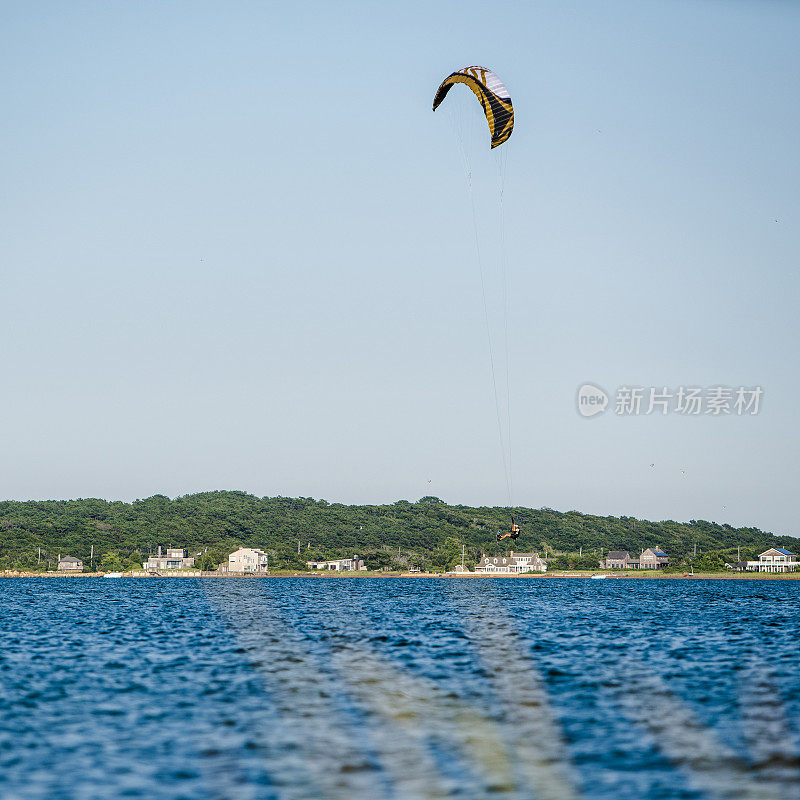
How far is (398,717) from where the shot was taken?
2095 cm

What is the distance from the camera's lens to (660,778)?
15531 millimetres

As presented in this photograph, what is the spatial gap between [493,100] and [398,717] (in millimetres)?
26758

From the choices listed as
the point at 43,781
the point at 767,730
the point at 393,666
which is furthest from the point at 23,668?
the point at 767,730

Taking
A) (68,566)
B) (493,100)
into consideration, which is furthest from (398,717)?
(68,566)

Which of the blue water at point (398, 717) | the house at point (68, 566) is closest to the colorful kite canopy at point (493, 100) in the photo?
the blue water at point (398, 717)

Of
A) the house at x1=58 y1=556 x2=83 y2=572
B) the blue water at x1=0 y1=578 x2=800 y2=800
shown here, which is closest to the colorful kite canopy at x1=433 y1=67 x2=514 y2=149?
the blue water at x1=0 y1=578 x2=800 y2=800

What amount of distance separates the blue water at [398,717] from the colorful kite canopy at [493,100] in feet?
66.5

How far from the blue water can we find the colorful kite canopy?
66.5 feet

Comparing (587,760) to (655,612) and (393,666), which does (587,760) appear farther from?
(655,612)

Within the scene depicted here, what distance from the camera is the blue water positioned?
15367mm

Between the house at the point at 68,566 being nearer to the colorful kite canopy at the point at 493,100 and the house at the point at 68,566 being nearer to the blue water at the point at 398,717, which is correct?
the blue water at the point at 398,717

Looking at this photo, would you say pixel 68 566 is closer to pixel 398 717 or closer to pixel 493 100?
pixel 493 100

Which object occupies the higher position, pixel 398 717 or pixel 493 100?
pixel 493 100

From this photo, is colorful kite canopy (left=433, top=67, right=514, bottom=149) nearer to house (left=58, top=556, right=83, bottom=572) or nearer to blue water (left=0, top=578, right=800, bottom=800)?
blue water (left=0, top=578, right=800, bottom=800)
